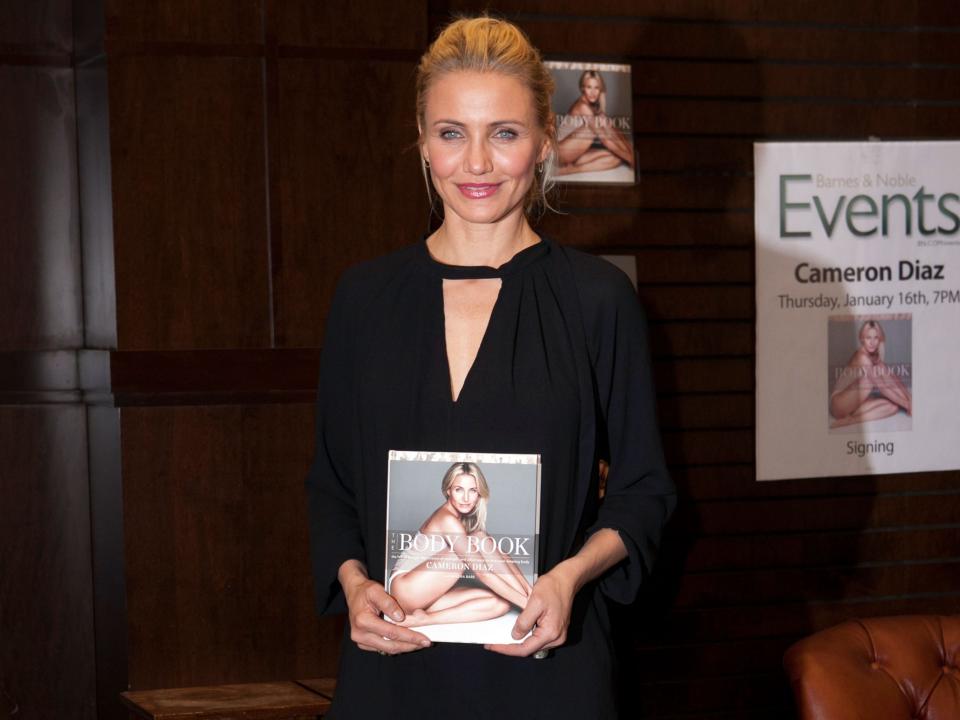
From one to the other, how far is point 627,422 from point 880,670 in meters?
1.51

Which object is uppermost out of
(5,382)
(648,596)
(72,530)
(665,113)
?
(665,113)

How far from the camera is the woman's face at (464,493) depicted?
160 centimetres

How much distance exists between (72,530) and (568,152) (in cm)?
192

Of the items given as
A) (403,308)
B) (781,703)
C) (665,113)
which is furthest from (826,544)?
(403,308)

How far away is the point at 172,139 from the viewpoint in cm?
337

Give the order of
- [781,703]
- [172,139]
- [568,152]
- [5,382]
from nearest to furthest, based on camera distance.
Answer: [172,139] → [5,382] → [568,152] → [781,703]

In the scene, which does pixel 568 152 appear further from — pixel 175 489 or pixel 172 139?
pixel 175 489

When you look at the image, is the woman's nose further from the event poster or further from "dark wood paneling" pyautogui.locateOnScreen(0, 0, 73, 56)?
the event poster

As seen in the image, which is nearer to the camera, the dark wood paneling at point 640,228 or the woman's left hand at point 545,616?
the woman's left hand at point 545,616

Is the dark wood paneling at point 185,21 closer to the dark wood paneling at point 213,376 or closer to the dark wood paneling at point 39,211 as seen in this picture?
the dark wood paneling at point 39,211

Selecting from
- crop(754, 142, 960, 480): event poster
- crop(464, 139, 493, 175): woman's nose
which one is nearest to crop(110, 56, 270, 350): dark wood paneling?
crop(754, 142, 960, 480): event poster

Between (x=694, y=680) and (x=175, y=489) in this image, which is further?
(x=694, y=680)

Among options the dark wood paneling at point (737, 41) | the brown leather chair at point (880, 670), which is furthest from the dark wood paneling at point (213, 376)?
the brown leather chair at point (880, 670)

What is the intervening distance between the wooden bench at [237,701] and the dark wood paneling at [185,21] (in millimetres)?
1777
